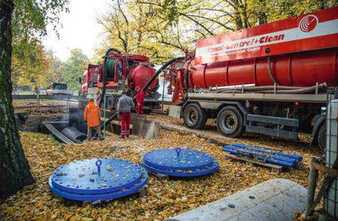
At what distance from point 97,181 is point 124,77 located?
13.0 meters

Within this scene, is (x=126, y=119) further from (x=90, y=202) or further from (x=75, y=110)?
(x=75, y=110)

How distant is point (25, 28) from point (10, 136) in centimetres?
313

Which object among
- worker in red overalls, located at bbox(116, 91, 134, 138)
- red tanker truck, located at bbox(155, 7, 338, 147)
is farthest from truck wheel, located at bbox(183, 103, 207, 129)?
worker in red overalls, located at bbox(116, 91, 134, 138)

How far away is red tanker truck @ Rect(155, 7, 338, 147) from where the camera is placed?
26.6 ft

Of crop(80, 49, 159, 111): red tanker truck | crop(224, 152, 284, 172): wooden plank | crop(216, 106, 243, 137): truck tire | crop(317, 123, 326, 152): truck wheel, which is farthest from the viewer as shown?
crop(80, 49, 159, 111): red tanker truck

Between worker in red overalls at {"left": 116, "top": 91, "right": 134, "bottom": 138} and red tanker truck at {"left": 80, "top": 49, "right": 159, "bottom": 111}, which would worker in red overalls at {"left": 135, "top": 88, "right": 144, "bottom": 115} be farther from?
worker in red overalls at {"left": 116, "top": 91, "right": 134, "bottom": 138}

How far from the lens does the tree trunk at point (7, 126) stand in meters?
5.20

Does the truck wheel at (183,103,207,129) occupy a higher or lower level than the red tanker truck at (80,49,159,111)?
lower

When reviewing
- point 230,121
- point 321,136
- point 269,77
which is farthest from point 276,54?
point 230,121

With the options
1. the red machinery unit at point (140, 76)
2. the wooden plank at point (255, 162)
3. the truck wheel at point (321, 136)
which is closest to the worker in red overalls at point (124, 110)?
the red machinery unit at point (140, 76)

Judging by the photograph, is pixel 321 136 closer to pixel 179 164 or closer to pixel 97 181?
pixel 179 164

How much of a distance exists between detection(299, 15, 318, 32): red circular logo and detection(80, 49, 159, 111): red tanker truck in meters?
9.70

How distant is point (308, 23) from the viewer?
27.0 feet

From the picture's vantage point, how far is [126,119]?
12562 millimetres
